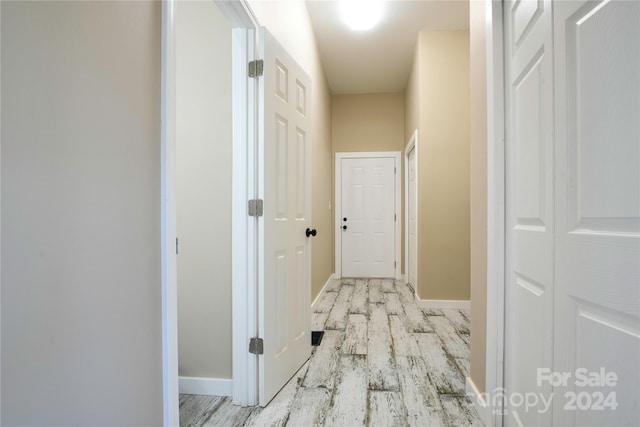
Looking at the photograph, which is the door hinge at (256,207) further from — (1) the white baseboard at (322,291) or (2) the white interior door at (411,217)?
(2) the white interior door at (411,217)

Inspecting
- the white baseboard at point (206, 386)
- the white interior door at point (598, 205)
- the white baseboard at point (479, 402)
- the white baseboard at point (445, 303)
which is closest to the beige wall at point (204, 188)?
the white baseboard at point (206, 386)

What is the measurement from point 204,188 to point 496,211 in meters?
1.42

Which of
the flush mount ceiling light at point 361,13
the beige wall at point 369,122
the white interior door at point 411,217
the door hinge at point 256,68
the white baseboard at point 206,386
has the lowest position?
the white baseboard at point 206,386

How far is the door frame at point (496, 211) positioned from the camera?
1.35m

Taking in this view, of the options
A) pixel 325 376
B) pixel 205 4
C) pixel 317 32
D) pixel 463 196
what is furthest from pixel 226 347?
pixel 317 32

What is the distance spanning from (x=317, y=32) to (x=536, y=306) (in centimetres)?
345

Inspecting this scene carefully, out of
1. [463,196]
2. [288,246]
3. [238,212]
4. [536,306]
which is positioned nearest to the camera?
[536,306]

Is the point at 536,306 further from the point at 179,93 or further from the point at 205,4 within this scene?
the point at 205,4

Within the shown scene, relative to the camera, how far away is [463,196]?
11.3 feet

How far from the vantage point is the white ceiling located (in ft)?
10.3

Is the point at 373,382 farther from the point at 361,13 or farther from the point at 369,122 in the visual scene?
the point at 369,122

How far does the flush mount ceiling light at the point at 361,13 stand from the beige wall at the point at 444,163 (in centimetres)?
62

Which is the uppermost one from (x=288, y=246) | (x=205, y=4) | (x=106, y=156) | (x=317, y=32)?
(x=317, y=32)

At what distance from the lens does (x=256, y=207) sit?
5.38ft
